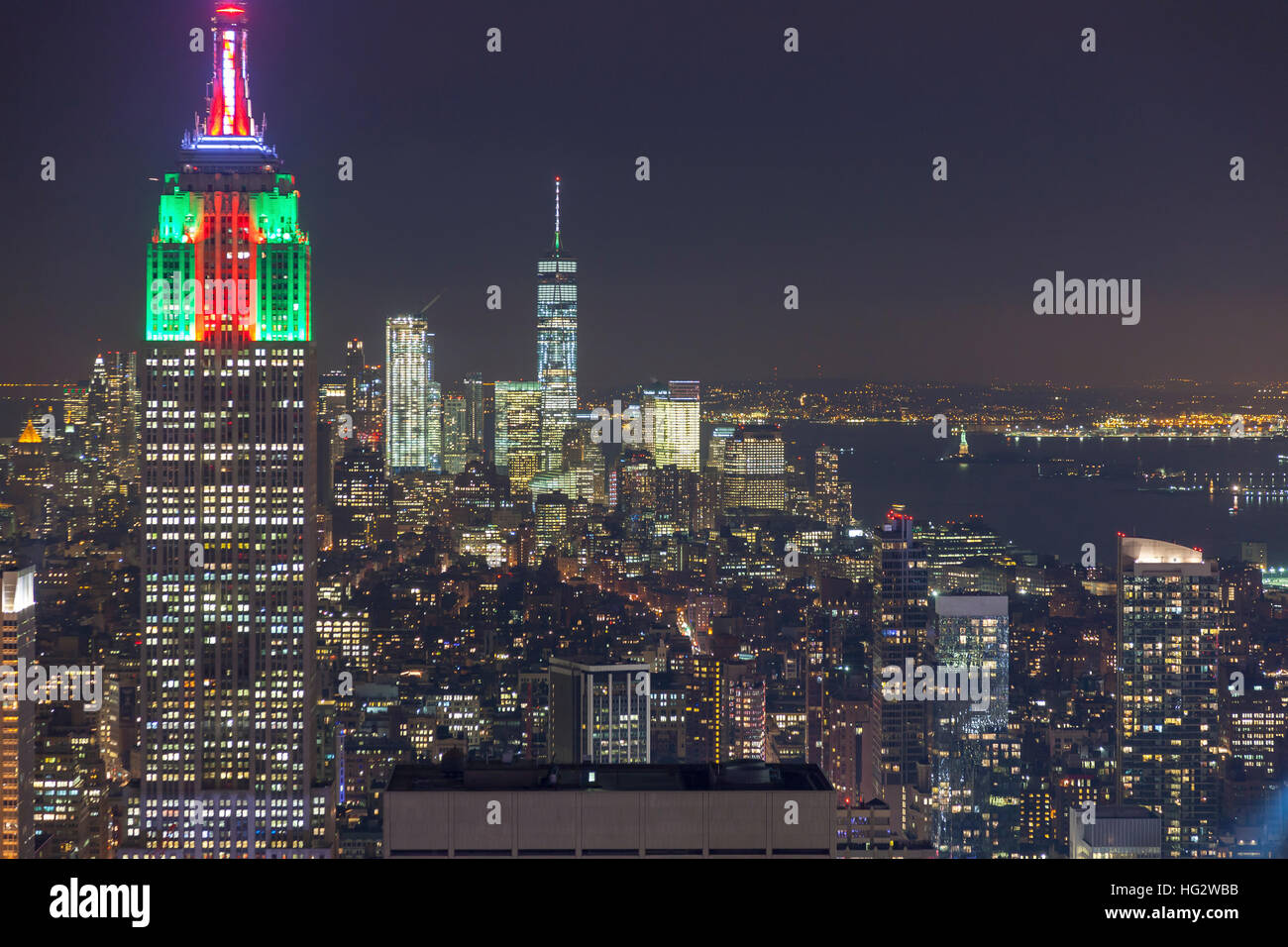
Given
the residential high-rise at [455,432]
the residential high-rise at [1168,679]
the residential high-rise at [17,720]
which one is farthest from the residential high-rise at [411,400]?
the residential high-rise at [1168,679]


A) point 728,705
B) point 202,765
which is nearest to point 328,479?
point 202,765

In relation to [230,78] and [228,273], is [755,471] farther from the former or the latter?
[230,78]

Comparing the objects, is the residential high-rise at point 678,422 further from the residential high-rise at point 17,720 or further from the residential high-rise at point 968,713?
the residential high-rise at point 17,720

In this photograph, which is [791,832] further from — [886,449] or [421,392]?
[421,392]

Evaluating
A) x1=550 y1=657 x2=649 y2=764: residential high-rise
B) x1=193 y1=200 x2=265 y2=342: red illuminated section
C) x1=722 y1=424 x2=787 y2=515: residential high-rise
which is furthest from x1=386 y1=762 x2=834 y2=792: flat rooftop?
x1=193 y1=200 x2=265 y2=342: red illuminated section
